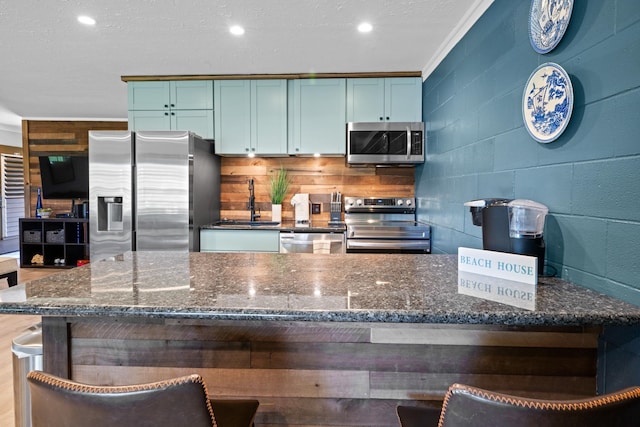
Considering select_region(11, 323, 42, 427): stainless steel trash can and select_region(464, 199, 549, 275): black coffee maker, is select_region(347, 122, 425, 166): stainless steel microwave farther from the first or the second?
select_region(11, 323, 42, 427): stainless steel trash can

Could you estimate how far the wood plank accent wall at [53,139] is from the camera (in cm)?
592

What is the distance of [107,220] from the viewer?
347 cm

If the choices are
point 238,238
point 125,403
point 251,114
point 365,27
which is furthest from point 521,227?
point 251,114

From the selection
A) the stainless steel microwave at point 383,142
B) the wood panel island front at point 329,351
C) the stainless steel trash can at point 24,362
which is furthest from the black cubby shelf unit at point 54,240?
the wood panel island front at point 329,351

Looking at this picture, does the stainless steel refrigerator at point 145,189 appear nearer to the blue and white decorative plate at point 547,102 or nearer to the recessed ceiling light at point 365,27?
the recessed ceiling light at point 365,27

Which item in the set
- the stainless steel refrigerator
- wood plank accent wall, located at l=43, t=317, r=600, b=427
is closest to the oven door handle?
the stainless steel refrigerator

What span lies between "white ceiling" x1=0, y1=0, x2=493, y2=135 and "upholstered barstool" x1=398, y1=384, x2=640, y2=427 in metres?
2.27

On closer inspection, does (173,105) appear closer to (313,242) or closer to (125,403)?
(313,242)

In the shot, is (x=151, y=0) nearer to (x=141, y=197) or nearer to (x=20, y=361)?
(x=141, y=197)

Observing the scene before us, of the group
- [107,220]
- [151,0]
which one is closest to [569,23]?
[151,0]

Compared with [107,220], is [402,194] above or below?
above

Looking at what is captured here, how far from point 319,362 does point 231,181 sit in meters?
3.22

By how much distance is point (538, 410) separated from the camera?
24.3 inches

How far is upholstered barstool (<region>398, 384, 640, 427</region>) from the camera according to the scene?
62cm
